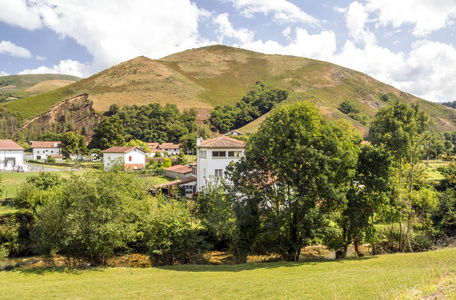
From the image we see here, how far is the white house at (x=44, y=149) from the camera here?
306 ft

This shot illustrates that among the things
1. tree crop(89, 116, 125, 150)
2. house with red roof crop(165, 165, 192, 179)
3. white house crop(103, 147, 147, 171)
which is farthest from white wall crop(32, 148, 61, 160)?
house with red roof crop(165, 165, 192, 179)

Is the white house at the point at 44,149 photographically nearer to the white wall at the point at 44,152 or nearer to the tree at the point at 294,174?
the white wall at the point at 44,152

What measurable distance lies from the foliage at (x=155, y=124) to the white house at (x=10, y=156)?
176 ft

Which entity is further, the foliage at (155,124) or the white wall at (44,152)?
the foliage at (155,124)

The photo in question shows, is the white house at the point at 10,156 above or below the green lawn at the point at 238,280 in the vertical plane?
above

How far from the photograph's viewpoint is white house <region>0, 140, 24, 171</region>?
188 ft

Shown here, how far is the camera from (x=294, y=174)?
19.8 metres

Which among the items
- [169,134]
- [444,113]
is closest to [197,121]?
[169,134]

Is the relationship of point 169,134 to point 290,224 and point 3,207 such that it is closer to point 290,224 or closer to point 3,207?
point 3,207

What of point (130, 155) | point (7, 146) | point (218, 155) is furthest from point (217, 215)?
point (7, 146)

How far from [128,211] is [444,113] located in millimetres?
196258

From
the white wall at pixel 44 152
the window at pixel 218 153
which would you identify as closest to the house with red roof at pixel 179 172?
the window at pixel 218 153

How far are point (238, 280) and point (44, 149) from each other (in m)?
99.0

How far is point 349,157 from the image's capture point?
794 inches
